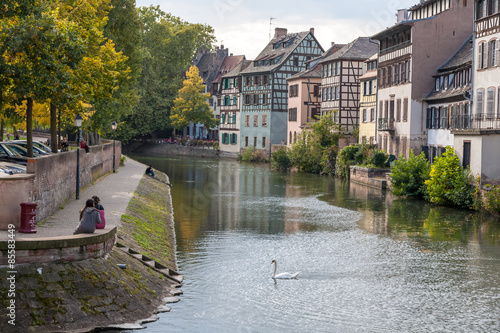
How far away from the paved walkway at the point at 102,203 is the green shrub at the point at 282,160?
26994 mm

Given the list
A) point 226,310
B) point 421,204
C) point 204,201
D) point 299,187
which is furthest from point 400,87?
point 226,310

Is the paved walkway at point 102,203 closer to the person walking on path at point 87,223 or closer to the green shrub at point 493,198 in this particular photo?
the person walking on path at point 87,223

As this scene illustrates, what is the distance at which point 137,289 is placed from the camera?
1797 cm

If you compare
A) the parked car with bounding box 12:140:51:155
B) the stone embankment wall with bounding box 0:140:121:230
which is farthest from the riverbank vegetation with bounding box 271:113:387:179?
the parked car with bounding box 12:140:51:155

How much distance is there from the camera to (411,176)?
150 feet

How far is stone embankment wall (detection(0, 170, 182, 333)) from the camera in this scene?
14922mm

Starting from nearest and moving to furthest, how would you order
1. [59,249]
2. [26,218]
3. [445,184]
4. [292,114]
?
1. [59,249]
2. [26,218]
3. [445,184]
4. [292,114]

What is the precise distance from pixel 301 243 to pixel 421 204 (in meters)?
17.2

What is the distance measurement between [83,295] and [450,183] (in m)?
28.7

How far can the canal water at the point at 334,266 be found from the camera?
17656 mm

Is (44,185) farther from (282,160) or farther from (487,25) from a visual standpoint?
(282,160)

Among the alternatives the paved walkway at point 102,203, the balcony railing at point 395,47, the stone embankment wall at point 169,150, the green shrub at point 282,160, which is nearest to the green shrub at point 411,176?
the balcony railing at point 395,47

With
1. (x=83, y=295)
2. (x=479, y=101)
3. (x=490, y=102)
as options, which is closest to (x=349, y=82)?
(x=479, y=101)

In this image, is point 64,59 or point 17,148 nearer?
point 64,59
